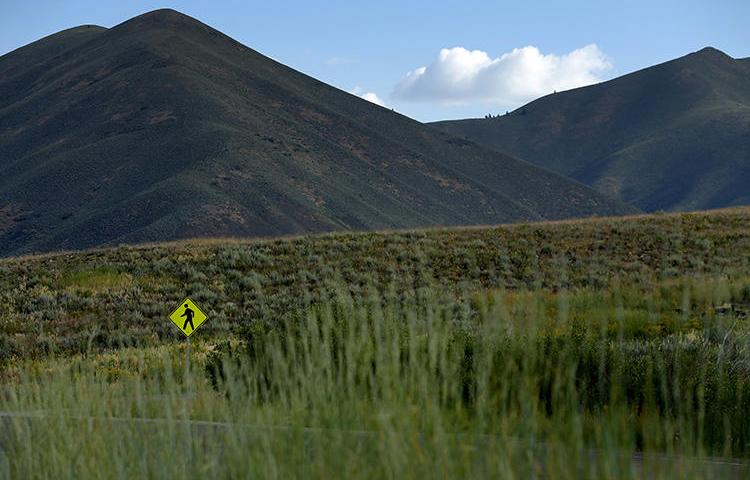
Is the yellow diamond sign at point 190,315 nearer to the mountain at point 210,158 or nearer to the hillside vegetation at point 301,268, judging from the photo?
the hillside vegetation at point 301,268

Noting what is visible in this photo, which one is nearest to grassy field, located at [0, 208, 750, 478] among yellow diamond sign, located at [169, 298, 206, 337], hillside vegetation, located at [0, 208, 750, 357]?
hillside vegetation, located at [0, 208, 750, 357]

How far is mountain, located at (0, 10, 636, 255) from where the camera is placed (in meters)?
103

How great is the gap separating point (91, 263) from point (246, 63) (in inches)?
4811

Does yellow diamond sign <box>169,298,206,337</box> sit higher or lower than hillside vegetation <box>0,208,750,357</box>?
higher

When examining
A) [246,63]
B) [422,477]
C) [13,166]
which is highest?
[246,63]

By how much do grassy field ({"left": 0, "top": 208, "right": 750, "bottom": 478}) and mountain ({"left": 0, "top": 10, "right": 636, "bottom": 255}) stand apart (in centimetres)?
5536

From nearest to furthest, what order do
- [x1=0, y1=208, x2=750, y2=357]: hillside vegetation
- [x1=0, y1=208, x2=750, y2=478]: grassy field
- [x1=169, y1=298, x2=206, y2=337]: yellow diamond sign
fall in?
1. [x1=0, y1=208, x2=750, y2=478]: grassy field
2. [x1=169, y1=298, x2=206, y2=337]: yellow diamond sign
3. [x1=0, y1=208, x2=750, y2=357]: hillside vegetation

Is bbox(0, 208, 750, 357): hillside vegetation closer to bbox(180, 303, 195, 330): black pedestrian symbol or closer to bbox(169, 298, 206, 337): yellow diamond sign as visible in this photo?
bbox(169, 298, 206, 337): yellow diamond sign

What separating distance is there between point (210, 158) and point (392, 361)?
108m

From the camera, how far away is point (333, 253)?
42.1 metres

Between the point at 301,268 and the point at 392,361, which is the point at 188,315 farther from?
the point at 301,268

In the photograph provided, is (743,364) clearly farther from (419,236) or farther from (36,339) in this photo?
(419,236)

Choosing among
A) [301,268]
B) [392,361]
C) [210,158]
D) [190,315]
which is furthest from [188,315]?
[210,158]

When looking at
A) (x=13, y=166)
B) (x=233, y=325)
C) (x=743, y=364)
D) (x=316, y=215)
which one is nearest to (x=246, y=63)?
(x=13, y=166)
